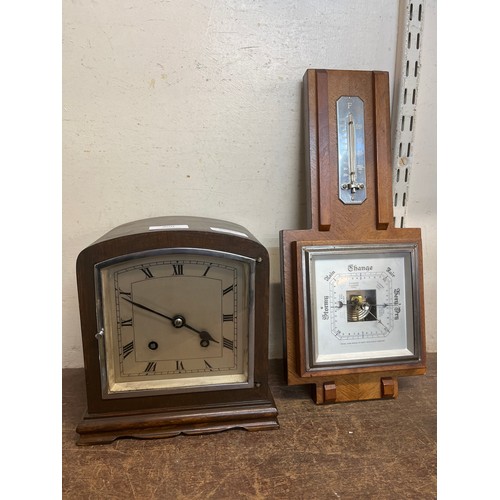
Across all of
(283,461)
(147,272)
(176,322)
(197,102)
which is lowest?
(283,461)

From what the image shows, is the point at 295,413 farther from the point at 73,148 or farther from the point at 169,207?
the point at 73,148

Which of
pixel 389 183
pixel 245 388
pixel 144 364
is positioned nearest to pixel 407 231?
pixel 389 183

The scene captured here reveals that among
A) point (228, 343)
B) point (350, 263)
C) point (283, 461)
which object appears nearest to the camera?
point (283, 461)

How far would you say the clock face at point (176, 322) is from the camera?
793mm

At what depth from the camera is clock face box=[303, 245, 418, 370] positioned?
94 cm

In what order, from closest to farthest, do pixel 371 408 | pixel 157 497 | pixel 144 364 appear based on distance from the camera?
pixel 157 497 < pixel 144 364 < pixel 371 408

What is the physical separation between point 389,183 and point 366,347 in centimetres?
43

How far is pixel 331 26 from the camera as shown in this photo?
1.06 metres

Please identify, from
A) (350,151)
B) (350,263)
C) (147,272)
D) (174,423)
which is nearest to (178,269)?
(147,272)

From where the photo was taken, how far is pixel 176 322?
31.9 inches

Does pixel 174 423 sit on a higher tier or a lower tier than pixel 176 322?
lower

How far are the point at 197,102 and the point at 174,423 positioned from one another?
2.64 ft

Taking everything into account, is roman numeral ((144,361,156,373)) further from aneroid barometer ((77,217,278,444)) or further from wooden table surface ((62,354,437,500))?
Answer: wooden table surface ((62,354,437,500))

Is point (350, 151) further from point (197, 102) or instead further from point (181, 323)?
point (181, 323)
